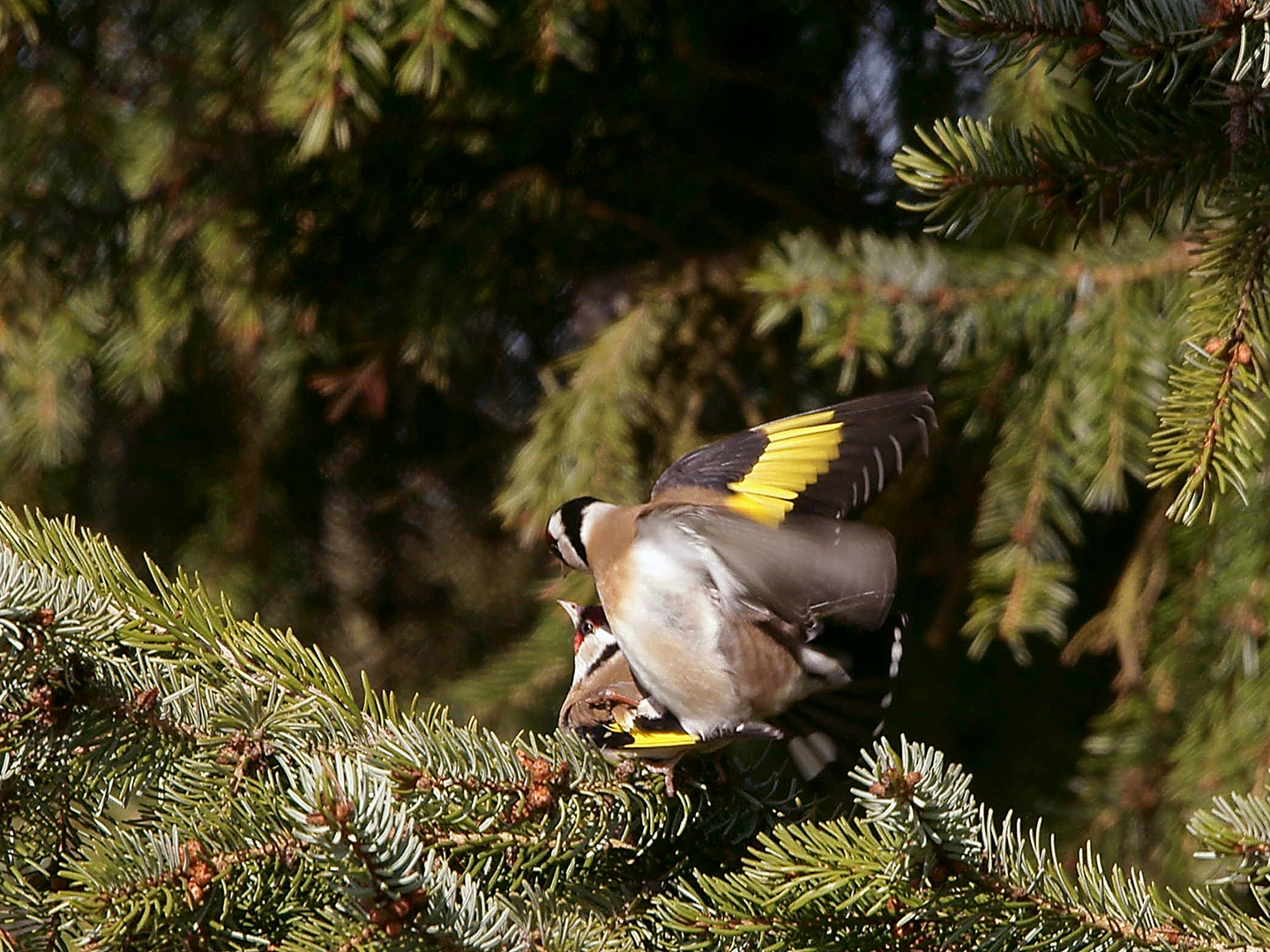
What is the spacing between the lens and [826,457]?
4.27ft

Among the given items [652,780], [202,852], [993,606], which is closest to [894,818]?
[652,780]

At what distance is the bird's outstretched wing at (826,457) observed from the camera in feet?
4.16

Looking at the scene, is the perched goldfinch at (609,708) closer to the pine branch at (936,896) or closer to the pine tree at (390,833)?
the pine tree at (390,833)

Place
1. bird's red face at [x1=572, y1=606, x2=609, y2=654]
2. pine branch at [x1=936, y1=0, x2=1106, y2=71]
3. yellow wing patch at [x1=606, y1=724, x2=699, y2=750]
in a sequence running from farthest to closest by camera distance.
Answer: bird's red face at [x1=572, y1=606, x2=609, y2=654]
yellow wing patch at [x1=606, y1=724, x2=699, y2=750]
pine branch at [x1=936, y1=0, x2=1106, y2=71]

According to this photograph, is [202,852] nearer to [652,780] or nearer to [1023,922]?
[652,780]

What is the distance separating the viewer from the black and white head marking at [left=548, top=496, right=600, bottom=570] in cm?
146

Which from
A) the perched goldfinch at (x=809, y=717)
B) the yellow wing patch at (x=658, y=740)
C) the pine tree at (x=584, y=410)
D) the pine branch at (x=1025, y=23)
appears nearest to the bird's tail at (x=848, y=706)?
the perched goldfinch at (x=809, y=717)

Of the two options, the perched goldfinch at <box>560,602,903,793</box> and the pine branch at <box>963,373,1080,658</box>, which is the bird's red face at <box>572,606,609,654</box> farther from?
the pine branch at <box>963,373,1080,658</box>

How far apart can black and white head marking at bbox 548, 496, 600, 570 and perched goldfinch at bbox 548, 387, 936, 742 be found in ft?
0.29

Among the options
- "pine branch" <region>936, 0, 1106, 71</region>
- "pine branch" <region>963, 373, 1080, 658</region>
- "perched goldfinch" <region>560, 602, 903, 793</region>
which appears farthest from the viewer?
"pine branch" <region>963, 373, 1080, 658</region>

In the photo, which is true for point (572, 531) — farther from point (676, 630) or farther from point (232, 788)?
point (232, 788)

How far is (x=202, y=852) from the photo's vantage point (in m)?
0.88

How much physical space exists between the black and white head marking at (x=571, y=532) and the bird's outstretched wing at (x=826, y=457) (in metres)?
0.14

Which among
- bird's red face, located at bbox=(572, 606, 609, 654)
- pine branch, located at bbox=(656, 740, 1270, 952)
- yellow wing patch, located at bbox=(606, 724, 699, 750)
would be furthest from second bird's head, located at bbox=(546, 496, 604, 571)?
pine branch, located at bbox=(656, 740, 1270, 952)
